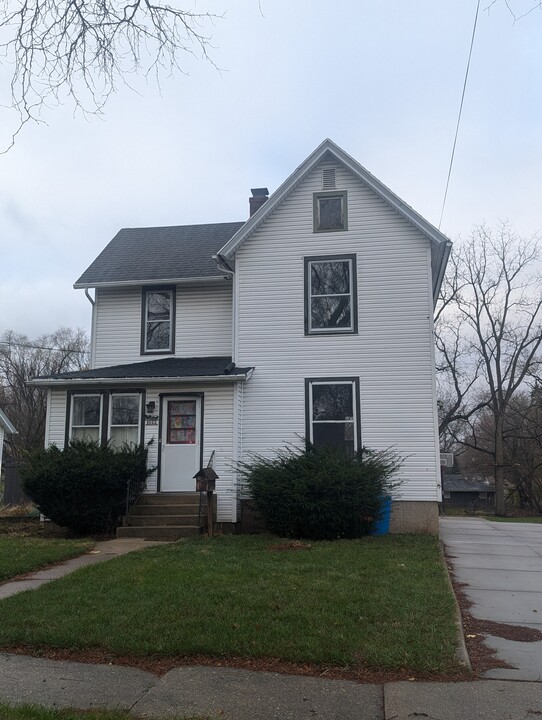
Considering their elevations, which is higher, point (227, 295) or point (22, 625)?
point (227, 295)

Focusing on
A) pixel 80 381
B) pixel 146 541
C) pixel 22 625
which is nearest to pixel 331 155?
pixel 80 381

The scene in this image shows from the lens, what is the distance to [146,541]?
464 inches

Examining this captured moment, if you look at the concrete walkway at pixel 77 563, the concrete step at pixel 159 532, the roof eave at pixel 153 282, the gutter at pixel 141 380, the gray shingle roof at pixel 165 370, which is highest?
the roof eave at pixel 153 282

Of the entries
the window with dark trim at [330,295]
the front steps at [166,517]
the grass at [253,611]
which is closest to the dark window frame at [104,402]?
the front steps at [166,517]

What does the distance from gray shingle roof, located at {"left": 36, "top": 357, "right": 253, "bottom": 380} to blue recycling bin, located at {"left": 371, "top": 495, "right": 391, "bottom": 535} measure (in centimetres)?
396

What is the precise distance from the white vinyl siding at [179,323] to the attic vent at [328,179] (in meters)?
3.26

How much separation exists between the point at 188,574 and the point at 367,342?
297 inches

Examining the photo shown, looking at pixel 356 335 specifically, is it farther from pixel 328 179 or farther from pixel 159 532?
pixel 159 532

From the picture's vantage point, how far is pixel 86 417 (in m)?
14.4

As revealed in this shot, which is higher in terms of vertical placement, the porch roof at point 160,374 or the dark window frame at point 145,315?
the dark window frame at point 145,315

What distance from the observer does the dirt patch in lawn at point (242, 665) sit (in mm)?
4582

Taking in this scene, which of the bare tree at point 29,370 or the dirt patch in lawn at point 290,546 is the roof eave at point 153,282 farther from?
the bare tree at point 29,370

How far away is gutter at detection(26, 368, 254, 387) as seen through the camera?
44.2 feet

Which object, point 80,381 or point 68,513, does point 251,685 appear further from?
point 80,381
